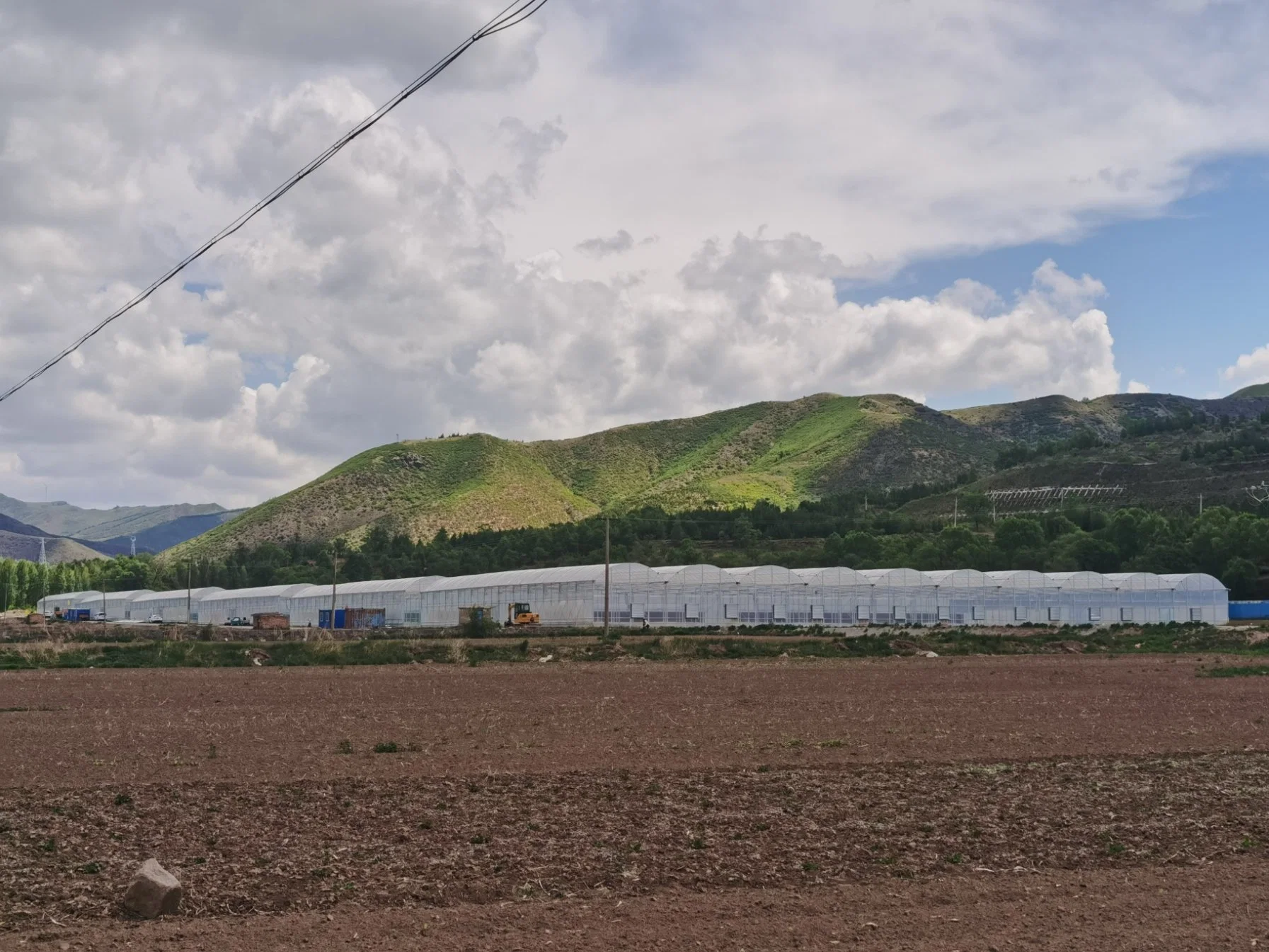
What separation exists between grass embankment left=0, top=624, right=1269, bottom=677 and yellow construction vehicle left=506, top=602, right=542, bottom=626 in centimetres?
1123

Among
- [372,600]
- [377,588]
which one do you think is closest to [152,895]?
[372,600]

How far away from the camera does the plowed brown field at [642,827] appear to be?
1162 centimetres

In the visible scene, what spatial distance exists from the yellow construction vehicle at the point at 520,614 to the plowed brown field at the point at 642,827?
47.0 meters

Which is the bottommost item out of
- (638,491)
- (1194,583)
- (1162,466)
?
(1194,583)

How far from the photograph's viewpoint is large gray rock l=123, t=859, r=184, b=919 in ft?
38.5

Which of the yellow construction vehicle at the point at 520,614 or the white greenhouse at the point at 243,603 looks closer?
the yellow construction vehicle at the point at 520,614

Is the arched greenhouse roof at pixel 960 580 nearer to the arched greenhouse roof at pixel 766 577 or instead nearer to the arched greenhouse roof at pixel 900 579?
the arched greenhouse roof at pixel 900 579

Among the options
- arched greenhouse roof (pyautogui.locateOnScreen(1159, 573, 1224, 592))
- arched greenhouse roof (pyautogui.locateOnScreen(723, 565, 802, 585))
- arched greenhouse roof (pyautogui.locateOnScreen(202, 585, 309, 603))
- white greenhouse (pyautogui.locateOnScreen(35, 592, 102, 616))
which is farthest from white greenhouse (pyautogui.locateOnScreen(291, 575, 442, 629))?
arched greenhouse roof (pyautogui.locateOnScreen(1159, 573, 1224, 592))

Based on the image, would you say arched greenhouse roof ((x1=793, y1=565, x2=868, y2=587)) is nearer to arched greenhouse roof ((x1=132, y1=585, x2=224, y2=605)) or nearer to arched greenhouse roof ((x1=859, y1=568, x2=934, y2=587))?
arched greenhouse roof ((x1=859, y1=568, x2=934, y2=587))

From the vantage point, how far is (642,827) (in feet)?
50.3

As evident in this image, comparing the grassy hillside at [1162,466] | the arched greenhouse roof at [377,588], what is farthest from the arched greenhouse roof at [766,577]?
the grassy hillside at [1162,466]

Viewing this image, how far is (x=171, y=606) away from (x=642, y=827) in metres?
114

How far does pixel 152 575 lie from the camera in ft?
508

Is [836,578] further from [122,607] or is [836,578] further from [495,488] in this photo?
[495,488]
